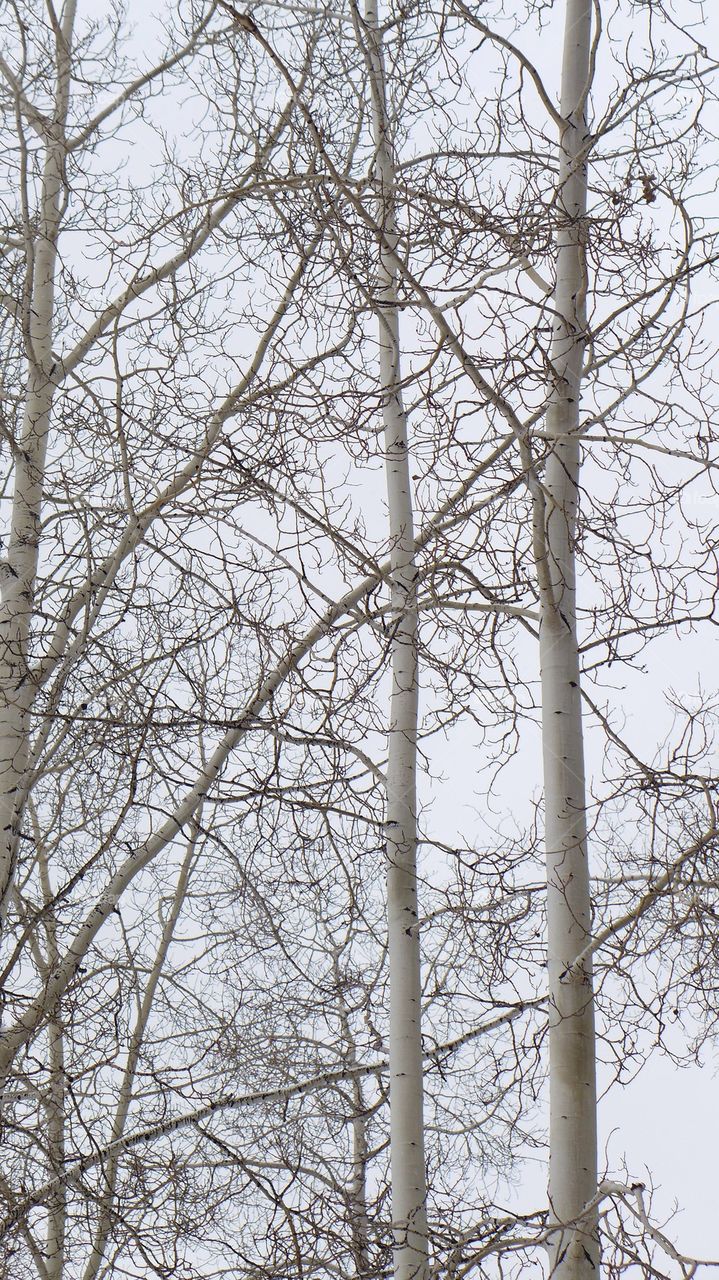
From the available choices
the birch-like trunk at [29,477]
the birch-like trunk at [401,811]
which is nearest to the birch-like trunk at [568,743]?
the birch-like trunk at [401,811]

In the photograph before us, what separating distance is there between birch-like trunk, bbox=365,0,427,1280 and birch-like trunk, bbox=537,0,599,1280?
55cm

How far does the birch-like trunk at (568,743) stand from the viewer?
2805 mm

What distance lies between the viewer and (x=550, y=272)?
4.12 meters

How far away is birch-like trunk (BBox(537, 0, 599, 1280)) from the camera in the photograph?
2.80 meters

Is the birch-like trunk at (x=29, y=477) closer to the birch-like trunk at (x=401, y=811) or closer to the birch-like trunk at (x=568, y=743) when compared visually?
the birch-like trunk at (x=401, y=811)

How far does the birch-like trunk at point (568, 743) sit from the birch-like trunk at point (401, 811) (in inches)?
21.5

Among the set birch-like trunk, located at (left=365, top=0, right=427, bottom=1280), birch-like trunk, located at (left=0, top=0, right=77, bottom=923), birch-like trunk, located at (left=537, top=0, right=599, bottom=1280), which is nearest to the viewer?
birch-like trunk, located at (left=537, top=0, right=599, bottom=1280)

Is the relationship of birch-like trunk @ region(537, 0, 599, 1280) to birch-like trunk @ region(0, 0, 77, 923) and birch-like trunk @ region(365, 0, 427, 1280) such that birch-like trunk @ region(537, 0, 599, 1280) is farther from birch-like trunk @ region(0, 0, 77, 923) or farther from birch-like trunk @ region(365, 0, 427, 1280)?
birch-like trunk @ region(0, 0, 77, 923)

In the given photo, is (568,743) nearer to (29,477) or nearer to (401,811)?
(401,811)

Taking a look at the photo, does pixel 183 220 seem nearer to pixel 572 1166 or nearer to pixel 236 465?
pixel 236 465

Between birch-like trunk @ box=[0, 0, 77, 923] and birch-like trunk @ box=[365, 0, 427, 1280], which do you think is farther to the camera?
birch-like trunk @ box=[0, 0, 77, 923]

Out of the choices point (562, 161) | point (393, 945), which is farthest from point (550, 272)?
point (393, 945)

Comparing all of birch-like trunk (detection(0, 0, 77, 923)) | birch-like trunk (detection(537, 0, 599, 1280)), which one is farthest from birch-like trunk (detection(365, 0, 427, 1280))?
birch-like trunk (detection(0, 0, 77, 923))

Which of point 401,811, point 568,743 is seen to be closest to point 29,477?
point 401,811
